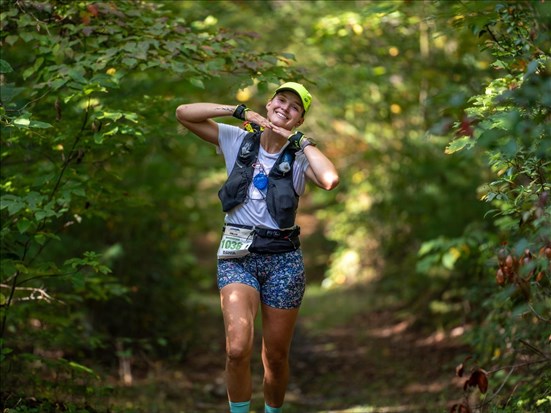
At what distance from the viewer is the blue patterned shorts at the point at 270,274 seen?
450cm

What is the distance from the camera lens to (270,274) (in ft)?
14.9

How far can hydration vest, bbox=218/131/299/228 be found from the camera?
4422 millimetres

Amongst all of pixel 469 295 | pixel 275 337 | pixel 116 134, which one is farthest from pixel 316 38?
pixel 275 337

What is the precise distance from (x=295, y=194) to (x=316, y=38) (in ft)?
14.4

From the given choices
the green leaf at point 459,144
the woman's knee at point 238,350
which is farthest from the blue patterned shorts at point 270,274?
the green leaf at point 459,144

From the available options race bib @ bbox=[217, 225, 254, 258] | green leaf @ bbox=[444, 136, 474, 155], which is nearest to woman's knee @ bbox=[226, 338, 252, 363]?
race bib @ bbox=[217, 225, 254, 258]

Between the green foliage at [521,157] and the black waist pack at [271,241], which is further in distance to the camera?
the black waist pack at [271,241]

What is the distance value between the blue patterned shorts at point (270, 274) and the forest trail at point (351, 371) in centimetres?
211

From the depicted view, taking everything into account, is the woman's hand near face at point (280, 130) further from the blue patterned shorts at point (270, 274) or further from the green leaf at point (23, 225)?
the green leaf at point (23, 225)

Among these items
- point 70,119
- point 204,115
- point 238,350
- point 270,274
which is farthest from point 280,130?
point 70,119

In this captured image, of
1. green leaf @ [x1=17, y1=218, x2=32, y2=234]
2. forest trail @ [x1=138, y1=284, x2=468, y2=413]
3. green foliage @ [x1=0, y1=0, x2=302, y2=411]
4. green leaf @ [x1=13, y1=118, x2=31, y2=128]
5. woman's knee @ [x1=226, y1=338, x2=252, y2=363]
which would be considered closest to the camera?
green leaf @ [x1=13, y1=118, x2=31, y2=128]

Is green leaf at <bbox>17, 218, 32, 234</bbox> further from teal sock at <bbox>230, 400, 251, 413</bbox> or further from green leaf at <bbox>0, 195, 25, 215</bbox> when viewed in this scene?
teal sock at <bbox>230, 400, 251, 413</bbox>

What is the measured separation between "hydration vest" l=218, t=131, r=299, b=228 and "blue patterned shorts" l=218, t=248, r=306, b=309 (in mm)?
234

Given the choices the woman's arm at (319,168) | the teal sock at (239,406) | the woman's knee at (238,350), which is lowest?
the teal sock at (239,406)
